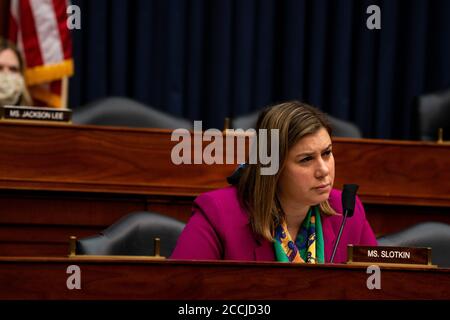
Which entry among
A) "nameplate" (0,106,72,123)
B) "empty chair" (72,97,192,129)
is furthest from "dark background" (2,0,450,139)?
"nameplate" (0,106,72,123)

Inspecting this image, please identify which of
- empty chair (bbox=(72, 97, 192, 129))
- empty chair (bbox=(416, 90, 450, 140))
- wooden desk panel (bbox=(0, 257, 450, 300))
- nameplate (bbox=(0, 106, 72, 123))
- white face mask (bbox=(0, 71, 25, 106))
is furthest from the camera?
empty chair (bbox=(416, 90, 450, 140))

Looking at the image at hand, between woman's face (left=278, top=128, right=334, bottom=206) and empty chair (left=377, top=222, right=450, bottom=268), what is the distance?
326 mm

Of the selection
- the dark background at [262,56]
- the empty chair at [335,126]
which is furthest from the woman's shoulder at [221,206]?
the dark background at [262,56]

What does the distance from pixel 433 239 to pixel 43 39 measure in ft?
7.91

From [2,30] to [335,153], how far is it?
202 cm

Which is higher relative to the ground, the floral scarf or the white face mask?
the white face mask

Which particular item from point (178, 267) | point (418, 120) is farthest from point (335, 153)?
point (178, 267)

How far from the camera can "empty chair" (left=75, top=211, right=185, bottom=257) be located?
8.26ft

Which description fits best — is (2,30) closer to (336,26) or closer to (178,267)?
(336,26)

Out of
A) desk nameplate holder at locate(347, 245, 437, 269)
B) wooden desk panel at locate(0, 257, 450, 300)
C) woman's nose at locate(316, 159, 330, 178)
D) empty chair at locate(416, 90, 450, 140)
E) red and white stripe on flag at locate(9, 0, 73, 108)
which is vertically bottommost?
wooden desk panel at locate(0, 257, 450, 300)

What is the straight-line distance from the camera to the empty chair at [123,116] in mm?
3736

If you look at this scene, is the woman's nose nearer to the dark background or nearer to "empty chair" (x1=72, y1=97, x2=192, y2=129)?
"empty chair" (x1=72, y1=97, x2=192, y2=129)

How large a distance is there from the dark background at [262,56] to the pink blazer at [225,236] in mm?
2142
